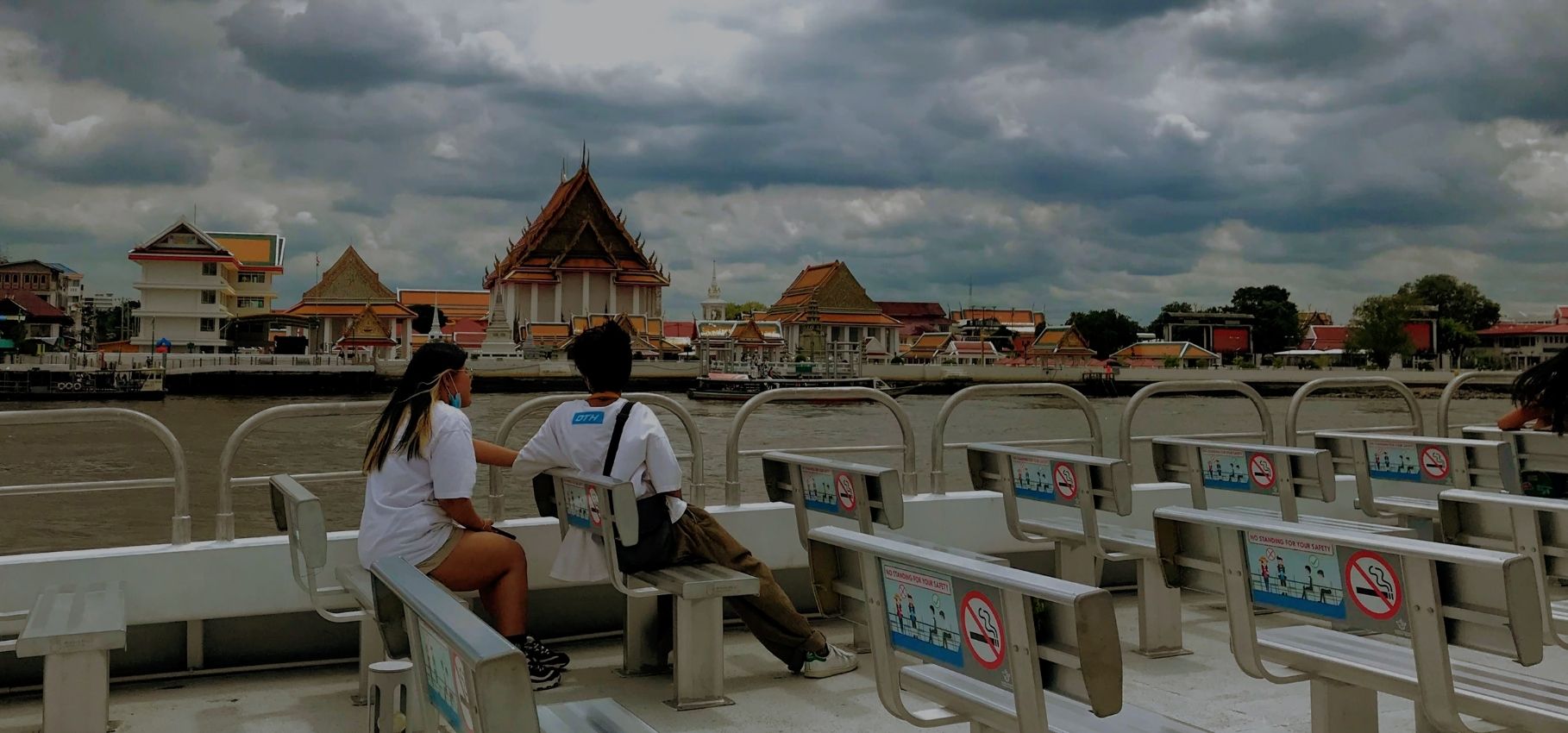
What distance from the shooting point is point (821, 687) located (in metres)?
3.54

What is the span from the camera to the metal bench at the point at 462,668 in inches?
53.6

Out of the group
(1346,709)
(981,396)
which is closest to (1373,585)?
(1346,709)

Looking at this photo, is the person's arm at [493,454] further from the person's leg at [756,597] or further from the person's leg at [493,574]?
the person's leg at [756,597]

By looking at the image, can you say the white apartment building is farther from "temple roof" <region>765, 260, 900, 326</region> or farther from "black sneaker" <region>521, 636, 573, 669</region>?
"black sneaker" <region>521, 636, 573, 669</region>

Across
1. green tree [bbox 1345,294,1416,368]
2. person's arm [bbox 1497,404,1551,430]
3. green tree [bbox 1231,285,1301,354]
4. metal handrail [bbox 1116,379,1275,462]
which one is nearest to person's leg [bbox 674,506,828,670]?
metal handrail [bbox 1116,379,1275,462]

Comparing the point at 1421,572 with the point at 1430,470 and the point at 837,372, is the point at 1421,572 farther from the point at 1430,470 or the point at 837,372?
the point at 837,372

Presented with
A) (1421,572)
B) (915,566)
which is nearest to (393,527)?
(915,566)

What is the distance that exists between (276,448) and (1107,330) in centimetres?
8265

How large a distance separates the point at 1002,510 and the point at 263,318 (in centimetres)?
7338

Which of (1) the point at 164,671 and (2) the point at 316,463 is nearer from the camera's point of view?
(1) the point at 164,671

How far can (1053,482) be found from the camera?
3820 millimetres

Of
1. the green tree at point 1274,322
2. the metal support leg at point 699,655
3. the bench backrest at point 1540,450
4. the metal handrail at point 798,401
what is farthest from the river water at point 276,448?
the green tree at point 1274,322

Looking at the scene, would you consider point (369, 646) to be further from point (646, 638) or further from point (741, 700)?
point (741, 700)

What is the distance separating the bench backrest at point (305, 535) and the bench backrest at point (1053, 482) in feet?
6.98
